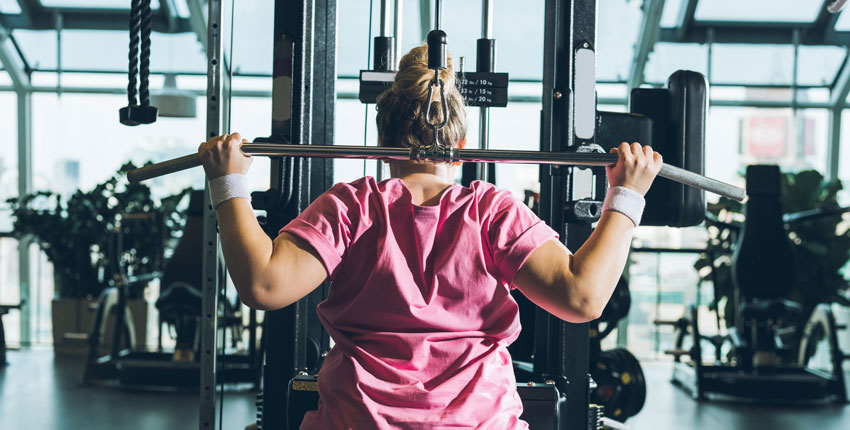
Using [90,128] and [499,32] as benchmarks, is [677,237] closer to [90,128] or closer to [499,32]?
[499,32]

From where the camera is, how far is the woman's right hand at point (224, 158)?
128cm

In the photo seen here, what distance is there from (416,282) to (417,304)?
4 centimetres

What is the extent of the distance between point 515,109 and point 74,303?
387 cm

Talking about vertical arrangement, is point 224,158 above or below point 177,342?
above

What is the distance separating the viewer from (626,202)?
1276 mm

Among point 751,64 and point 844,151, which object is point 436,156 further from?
point 844,151

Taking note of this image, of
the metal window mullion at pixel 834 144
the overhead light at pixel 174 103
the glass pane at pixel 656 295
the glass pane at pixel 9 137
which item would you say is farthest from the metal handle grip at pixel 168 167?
the metal window mullion at pixel 834 144

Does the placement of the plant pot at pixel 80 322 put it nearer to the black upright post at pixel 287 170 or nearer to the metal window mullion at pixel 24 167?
the metal window mullion at pixel 24 167

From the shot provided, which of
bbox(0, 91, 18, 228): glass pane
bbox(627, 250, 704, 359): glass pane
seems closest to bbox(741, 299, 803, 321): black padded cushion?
bbox(627, 250, 704, 359): glass pane

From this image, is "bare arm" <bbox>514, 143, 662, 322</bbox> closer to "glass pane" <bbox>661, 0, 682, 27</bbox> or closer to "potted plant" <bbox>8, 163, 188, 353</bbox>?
"potted plant" <bbox>8, 163, 188, 353</bbox>

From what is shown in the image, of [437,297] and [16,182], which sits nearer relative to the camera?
[437,297]

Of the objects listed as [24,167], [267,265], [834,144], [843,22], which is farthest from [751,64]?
[267,265]

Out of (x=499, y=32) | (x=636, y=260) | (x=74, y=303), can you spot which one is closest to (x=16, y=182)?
(x=74, y=303)

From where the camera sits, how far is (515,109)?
709 centimetres
